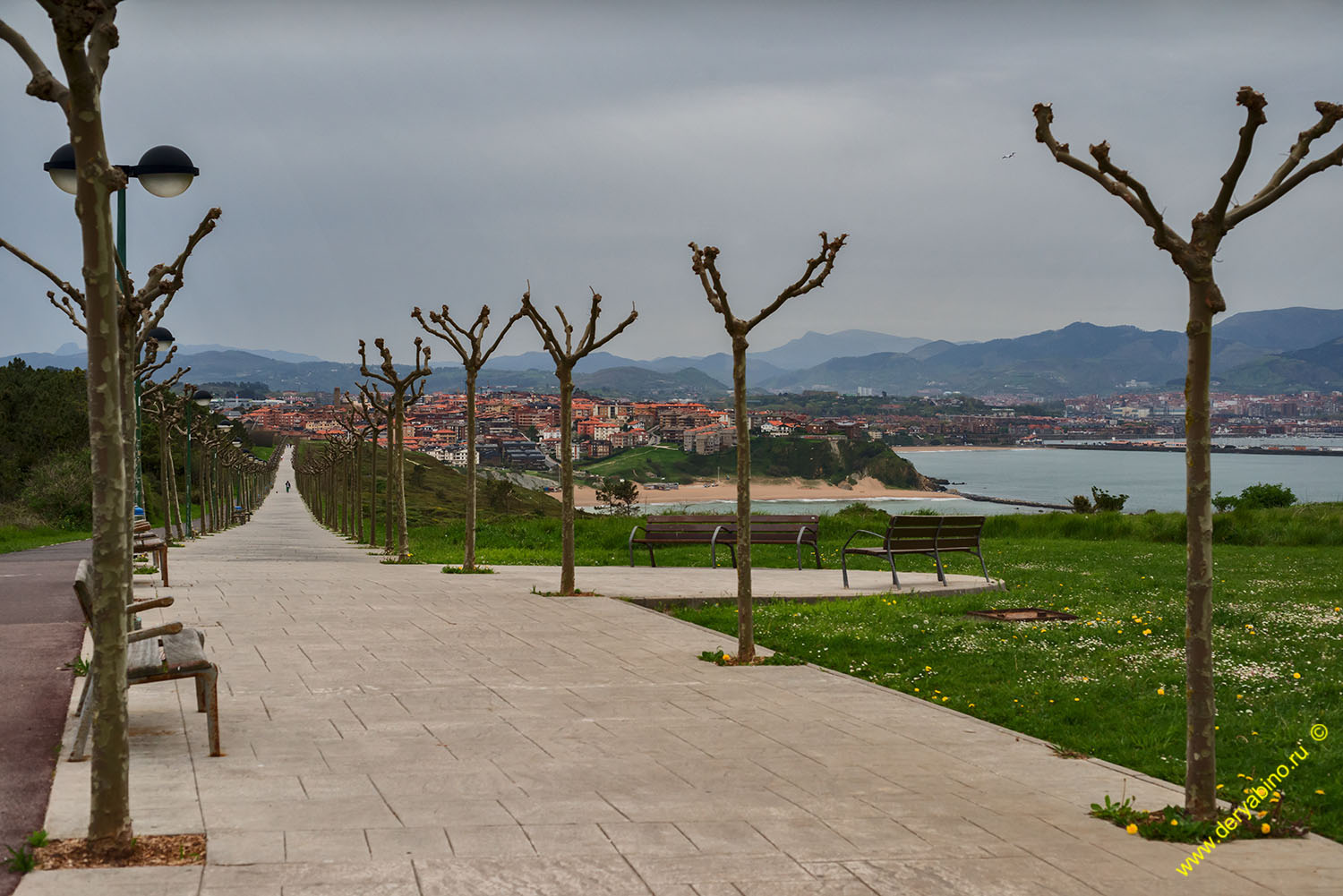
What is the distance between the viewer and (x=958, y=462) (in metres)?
128

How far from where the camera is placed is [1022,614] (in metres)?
11.0

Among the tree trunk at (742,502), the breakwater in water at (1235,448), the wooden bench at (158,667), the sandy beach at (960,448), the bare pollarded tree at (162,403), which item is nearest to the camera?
the wooden bench at (158,667)

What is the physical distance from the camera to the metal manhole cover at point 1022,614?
35.1 ft

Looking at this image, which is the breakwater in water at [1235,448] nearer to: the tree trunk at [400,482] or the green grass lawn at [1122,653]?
the tree trunk at [400,482]

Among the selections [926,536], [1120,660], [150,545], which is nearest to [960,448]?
[926,536]

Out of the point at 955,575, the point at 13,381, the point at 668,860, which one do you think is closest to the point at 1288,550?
the point at 955,575

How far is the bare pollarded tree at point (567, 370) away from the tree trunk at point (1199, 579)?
28.8 ft

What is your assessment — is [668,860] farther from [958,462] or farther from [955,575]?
[958,462]

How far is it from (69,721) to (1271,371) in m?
182

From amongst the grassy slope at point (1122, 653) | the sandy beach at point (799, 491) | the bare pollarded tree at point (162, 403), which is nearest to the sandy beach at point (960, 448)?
the sandy beach at point (799, 491)

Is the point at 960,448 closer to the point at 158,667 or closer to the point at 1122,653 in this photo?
the point at 1122,653

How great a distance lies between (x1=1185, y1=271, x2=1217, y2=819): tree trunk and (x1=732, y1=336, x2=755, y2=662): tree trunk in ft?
14.2

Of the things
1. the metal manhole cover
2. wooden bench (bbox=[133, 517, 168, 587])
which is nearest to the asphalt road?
wooden bench (bbox=[133, 517, 168, 587])

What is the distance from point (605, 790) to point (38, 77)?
3.89m
